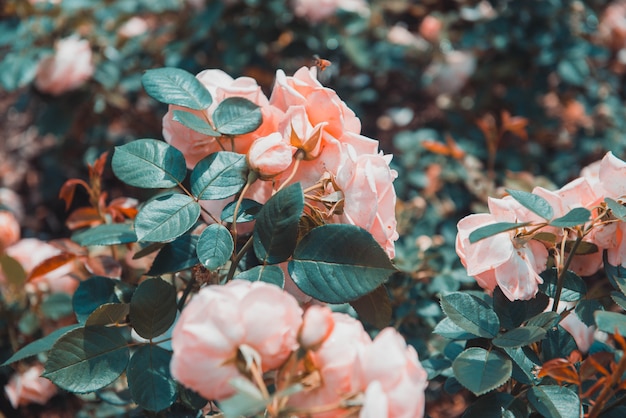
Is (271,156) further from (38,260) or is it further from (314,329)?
(38,260)

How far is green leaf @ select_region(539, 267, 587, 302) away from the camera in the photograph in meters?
0.73

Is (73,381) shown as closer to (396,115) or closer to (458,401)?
(458,401)

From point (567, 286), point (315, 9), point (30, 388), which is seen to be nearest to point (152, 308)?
point (567, 286)

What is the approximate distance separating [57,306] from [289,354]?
75cm

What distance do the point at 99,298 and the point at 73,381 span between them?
0.17 metres

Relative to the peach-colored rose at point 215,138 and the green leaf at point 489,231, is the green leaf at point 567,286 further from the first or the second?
the peach-colored rose at point 215,138

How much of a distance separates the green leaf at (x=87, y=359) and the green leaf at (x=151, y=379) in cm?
2

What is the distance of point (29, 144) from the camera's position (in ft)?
7.64

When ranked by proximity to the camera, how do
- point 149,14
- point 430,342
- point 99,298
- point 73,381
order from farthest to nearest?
point 149,14, point 430,342, point 99,298, point 73,381

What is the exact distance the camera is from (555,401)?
0.63 metres

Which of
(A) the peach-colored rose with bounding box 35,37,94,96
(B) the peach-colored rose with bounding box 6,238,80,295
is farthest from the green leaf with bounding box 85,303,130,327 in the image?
(A) the peach-colored rose with bounding box 35,37,94,96

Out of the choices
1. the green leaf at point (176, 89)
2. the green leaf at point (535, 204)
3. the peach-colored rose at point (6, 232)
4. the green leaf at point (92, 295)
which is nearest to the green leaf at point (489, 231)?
the green leaf at point (535, 204)

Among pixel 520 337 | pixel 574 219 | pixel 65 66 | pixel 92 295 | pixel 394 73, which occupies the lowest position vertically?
pixel 394 73

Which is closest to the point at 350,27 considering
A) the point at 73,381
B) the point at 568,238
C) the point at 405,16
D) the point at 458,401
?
the point at 405,16
